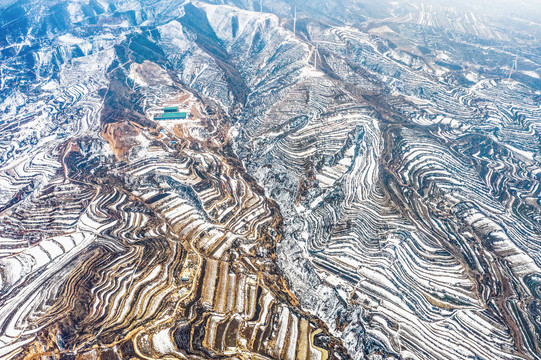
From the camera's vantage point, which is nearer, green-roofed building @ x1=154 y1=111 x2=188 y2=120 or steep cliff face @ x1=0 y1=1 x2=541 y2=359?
steep cliff face @ x1=0 y1=1 x2=541 y2=359

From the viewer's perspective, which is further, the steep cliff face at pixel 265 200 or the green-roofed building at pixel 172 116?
the green-roofed building at pixel 172 116

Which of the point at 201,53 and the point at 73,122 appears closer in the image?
Answer: the point at 73,122

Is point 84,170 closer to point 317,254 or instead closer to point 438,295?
point 317,254

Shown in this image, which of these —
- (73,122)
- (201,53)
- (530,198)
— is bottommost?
(530,198)

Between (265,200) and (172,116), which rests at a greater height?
(172,116)

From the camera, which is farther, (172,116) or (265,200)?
(172,116)

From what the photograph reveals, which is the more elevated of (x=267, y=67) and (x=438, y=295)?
(x=267, y=67)

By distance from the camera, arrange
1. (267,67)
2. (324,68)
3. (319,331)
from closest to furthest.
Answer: (319,331)
(324,68)
(267,67)

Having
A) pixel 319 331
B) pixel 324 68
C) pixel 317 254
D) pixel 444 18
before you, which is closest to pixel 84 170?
pixel 317 254
